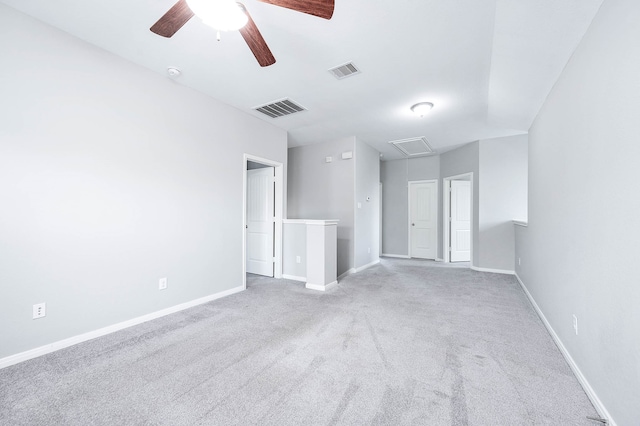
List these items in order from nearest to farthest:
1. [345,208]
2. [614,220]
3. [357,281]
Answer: [614,220]
[357,281]
[345,208]

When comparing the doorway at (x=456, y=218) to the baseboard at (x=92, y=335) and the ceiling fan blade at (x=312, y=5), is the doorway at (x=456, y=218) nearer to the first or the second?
the baseboard at (x=92, y=335)

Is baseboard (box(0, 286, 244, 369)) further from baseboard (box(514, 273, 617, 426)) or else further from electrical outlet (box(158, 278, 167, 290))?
baseboard (box(514, 273, 617, 426))

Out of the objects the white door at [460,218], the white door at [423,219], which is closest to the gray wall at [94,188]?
Result: the white door at [423,219]

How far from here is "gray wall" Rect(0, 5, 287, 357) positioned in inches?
81.0

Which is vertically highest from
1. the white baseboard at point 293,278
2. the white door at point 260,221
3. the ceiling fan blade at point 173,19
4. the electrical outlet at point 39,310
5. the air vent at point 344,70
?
the air vent at point 344,70

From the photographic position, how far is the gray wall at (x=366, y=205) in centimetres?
529

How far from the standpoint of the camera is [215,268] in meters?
3.57

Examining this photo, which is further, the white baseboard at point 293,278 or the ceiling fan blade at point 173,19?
the white baseboard at point 293,278

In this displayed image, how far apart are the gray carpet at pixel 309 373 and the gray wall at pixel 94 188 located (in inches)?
16.5

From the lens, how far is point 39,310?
215cm

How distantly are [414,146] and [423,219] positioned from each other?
6.75 feet

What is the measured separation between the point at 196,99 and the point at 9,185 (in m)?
1.96

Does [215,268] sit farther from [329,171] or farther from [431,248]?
[431,248]

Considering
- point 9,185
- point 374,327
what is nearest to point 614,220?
point 374,327
